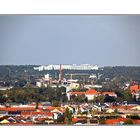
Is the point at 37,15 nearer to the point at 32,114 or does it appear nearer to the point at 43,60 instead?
the point at 43,60

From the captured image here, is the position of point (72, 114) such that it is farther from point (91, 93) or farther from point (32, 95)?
point (32, 95)

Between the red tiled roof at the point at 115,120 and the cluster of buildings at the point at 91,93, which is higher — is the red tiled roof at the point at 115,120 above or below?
below

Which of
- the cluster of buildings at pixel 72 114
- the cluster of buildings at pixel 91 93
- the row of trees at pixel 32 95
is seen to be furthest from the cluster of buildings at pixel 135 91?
the row of trees at pixel 32 95

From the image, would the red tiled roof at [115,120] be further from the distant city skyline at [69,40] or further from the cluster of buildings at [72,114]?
the distant city skyline at [69,40]

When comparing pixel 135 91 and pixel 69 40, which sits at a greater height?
pixel 69 40

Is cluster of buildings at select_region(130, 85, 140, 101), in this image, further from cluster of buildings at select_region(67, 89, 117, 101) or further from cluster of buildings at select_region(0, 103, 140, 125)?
cluster of buildings at select_region(67, 89, 117, 101)

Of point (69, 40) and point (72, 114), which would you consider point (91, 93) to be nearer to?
point (72, 114)

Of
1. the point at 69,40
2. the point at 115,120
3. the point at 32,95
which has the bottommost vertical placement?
the point at 115,120

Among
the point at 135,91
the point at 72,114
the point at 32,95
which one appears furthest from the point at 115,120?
Result: the point at 32,95
